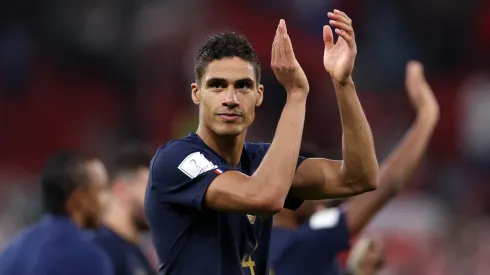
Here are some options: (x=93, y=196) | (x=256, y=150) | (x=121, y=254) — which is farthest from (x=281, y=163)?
(x=121, y=254)

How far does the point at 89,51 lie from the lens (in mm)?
15352

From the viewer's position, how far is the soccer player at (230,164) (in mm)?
3574

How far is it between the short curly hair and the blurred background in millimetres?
9317

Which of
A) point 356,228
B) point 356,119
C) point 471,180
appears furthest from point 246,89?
point 471,180

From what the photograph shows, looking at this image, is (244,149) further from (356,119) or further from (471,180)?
(471,180)

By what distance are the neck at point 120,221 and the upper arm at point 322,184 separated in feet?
8.74

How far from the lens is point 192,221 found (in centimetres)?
370

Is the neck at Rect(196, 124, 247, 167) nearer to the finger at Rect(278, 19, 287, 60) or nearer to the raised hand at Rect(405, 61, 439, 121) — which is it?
the finger at Rect(278, 19, 287, 60)

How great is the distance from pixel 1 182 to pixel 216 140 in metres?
10.5

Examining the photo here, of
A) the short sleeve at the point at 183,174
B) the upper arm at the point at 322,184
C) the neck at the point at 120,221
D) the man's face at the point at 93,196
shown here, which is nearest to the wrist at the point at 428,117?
the upper arm at the point at 322,184

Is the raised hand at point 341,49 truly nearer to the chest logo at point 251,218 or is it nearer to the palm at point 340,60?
the palm at point 340,60

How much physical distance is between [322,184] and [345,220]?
158 cm

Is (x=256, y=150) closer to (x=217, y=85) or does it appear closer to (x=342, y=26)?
(x=217, y=85)

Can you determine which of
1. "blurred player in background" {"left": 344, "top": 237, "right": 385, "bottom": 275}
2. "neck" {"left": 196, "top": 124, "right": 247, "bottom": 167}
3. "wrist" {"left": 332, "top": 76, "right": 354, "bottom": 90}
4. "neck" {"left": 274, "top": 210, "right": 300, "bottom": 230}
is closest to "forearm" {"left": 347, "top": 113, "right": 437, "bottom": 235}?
"neck" {"left": 274, "top": 210, "right": 300, "bottom": 230}
